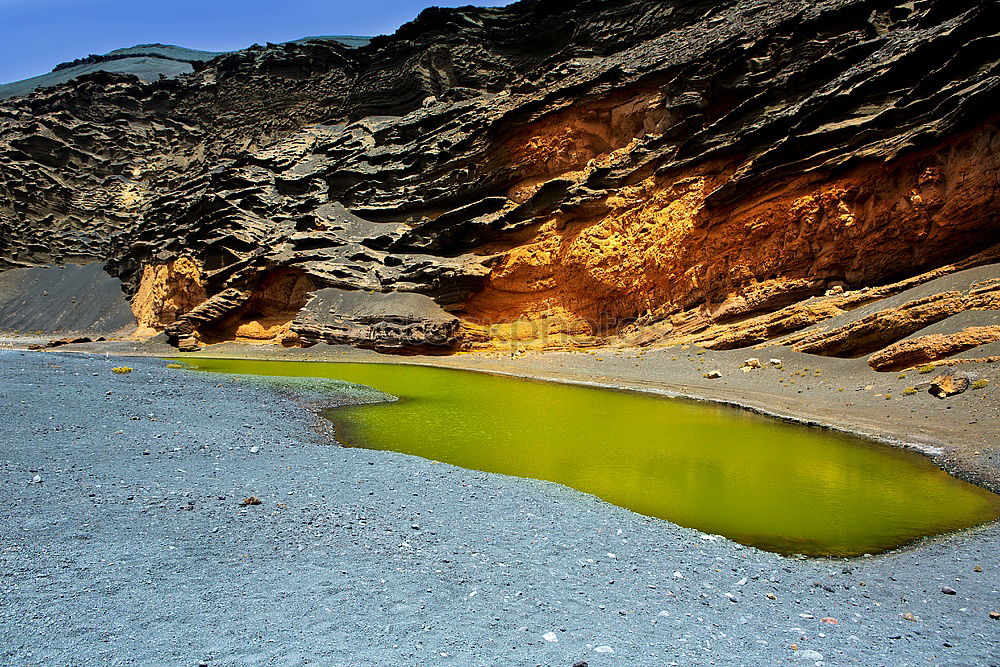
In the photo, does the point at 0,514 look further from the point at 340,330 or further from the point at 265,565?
the point at 340,330

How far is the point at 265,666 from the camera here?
3.23m

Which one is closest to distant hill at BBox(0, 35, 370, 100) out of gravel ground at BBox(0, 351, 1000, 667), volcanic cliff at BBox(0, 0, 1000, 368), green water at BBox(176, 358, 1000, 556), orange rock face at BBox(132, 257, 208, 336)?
volcanic cliff at BBox(0, 0, 1000, 368)

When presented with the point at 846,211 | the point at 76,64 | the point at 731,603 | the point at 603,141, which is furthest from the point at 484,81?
the point at 76,64

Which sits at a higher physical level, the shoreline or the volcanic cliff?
the volcanic cliff

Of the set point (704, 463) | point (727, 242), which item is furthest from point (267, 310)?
point (704, 463)

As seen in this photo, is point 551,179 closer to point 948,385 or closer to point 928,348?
point 928,348

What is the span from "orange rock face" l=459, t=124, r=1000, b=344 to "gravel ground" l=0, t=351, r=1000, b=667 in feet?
52.6

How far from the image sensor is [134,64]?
3339 inches

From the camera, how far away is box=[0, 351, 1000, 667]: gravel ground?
11.8 feet

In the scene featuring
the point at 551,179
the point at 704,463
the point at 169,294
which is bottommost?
the point at 704,463

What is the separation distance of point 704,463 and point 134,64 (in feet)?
362

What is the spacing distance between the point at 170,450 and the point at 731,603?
8.00 m

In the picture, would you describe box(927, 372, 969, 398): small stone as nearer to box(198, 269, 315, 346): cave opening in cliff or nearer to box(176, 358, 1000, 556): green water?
box(176, 358, 1000, 556): green water

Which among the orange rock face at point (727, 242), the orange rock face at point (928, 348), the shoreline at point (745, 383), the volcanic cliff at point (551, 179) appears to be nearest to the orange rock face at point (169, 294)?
the volcanic cliff at point (551, 179)
